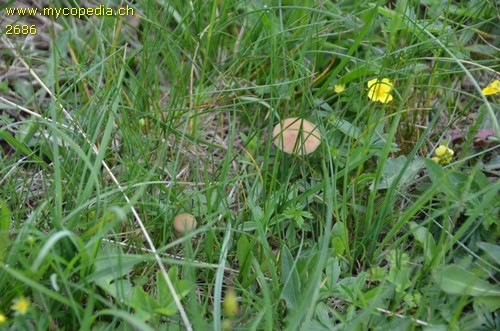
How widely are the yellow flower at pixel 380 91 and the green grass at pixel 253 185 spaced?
32 millimetres

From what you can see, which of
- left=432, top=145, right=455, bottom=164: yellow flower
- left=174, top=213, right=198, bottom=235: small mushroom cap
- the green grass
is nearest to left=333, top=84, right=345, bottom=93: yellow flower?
the green grass

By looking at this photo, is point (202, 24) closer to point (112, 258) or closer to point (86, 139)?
point (86, 139)

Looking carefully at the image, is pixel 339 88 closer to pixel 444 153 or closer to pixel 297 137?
pixel 297 137

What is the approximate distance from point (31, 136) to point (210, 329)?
936 millimetres

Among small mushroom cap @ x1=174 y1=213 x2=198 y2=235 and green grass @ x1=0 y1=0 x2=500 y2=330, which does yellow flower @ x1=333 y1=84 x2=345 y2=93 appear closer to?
green grass @ x1=0 y1=0 x2=500 y2=330

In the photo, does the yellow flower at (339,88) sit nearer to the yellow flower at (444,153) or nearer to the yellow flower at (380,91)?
the yellow flower at (380,91)

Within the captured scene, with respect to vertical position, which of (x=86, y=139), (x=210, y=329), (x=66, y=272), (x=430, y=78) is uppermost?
(x=430, y=78)

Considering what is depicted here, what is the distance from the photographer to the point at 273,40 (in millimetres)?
2115

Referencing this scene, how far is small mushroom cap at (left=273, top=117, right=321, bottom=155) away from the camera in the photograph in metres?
1.93

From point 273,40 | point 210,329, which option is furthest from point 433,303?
point 273,40

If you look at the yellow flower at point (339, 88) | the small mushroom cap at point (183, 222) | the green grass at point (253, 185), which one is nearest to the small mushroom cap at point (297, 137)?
the green grass at point (253, 185)

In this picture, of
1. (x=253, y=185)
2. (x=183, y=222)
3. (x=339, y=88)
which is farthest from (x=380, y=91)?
(x=183, y=222)

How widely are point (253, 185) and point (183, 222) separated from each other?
245 millimetres

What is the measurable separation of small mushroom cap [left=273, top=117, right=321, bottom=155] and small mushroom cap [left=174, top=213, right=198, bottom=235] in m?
0.34
